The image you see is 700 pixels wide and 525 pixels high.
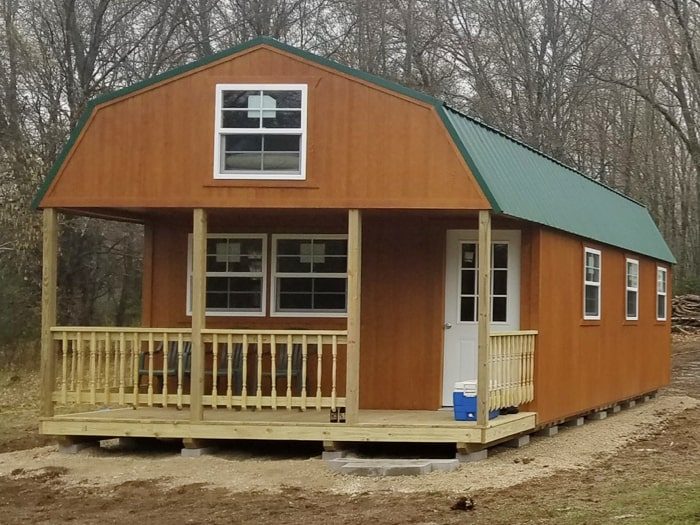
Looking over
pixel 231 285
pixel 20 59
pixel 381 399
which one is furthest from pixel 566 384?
pixel 20 59

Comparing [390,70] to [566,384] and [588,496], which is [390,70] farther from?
[588,496]

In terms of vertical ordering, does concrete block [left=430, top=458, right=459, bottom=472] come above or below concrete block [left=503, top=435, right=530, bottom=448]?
below

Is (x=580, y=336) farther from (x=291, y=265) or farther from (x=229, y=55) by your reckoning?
(x=229, y=55)

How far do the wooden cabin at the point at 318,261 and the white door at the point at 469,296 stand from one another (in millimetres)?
23

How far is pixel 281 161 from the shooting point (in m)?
10.6

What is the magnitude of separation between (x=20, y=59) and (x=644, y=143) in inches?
713

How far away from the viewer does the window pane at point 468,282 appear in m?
12.0

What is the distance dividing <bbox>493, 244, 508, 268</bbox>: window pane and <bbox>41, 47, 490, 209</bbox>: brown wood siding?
78.3 inches

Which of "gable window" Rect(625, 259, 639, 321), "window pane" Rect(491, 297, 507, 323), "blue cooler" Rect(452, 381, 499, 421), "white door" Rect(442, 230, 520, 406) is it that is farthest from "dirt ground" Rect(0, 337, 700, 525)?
"gable window" Rect(625, 259, 639, 321)

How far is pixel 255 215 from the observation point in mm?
11805

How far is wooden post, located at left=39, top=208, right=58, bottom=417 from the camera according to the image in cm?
Result: 1075

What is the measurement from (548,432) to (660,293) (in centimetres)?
650

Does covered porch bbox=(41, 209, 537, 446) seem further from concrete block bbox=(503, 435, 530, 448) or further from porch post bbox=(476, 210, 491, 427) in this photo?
concrete block bbox=(503, 435, 530, 448)

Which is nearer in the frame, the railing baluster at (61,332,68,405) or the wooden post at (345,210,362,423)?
the wooden post at (345,210,362,423)
